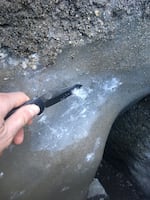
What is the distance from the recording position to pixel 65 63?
1.00m

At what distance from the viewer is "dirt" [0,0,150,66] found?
0.88 meters

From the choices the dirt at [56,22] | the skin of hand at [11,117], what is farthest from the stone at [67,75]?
the skin of hand at [11,117]

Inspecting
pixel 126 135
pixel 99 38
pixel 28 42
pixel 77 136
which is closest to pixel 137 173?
pixel 126 135

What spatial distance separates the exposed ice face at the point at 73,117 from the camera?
3.24 ft

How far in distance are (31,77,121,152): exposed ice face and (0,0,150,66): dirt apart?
0.12m

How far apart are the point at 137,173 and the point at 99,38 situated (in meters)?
0.71

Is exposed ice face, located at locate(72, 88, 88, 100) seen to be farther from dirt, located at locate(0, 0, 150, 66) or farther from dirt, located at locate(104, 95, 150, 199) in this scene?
dirt, located at locate(104, 95, 150, 199)

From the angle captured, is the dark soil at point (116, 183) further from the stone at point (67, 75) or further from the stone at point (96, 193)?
the stone at point (67, 75)

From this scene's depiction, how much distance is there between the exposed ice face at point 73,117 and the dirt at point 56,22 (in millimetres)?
119

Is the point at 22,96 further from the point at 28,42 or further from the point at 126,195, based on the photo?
the point at 126,195

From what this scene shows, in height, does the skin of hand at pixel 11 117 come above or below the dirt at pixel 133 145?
above

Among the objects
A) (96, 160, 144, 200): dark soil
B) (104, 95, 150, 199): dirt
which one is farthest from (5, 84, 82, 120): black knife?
(96, 160, 144, 200): dark soil

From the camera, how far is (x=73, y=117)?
103 centimetres

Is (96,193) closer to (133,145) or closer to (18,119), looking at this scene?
(133,145)
